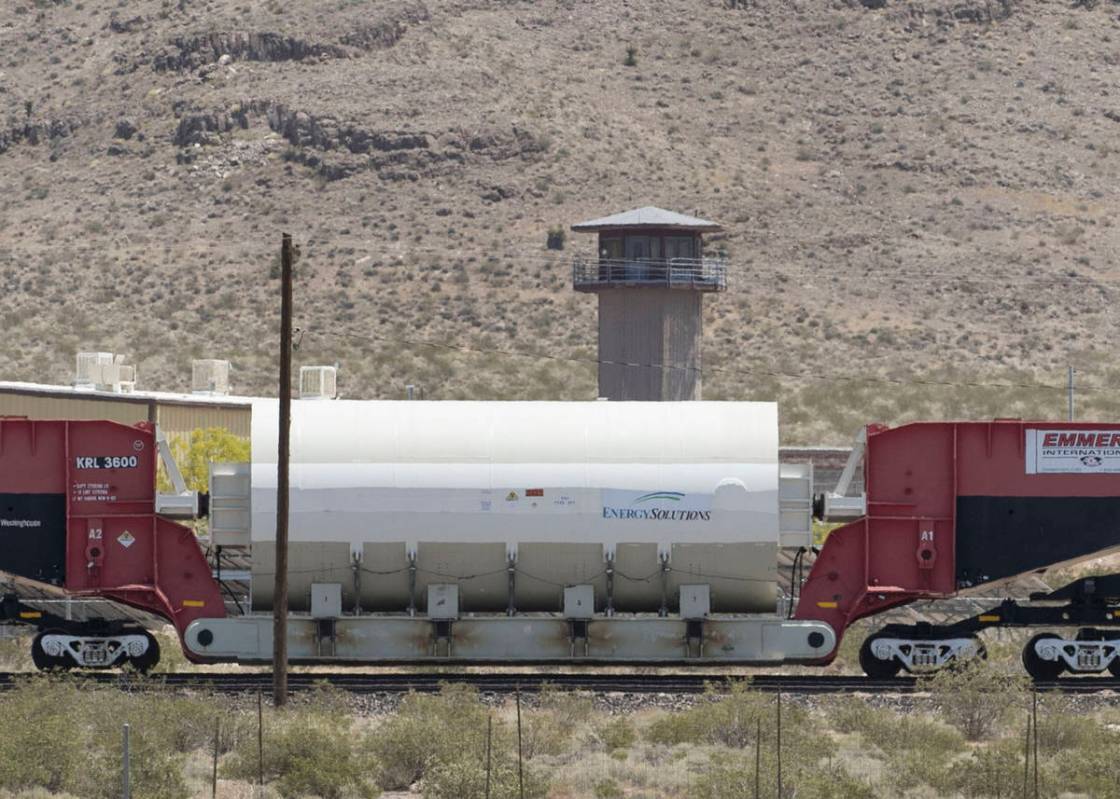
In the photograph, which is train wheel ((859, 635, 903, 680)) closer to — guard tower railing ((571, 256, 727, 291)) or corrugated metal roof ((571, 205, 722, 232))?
guard tower railing ((571, 256, 727, 291))

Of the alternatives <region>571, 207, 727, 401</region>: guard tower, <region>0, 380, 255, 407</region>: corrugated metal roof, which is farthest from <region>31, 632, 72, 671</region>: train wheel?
<region>571, 207, 727, 401</region>: guard tower

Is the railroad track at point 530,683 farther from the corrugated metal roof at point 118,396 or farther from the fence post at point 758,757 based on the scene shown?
the corrugated metal roof at point 118,396

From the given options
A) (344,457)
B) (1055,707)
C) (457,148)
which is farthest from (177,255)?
(1055,707)

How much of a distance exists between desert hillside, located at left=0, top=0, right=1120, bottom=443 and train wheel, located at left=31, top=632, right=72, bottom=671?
49772 millimetres

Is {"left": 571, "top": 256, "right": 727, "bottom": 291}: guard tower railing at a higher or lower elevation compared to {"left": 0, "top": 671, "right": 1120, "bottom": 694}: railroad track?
higher

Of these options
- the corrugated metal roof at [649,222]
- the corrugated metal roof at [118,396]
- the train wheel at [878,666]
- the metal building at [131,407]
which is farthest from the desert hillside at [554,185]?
the train wheel at [878,666]

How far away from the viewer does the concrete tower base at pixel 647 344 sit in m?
62.1

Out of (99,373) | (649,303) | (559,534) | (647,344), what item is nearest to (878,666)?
(559,534)

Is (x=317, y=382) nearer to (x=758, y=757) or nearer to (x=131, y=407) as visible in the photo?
(x=131, y=407)

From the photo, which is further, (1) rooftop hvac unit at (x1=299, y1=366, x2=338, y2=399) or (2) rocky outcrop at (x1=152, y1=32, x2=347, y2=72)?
(2) rocky outcrop at (x1=152, y1=32, x2=347, y2=72)

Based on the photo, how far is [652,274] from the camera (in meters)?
62.6

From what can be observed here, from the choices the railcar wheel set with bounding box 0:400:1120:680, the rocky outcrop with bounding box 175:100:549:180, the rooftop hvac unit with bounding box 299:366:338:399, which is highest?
the rocky outcrop with bounding box 175:100:549:180

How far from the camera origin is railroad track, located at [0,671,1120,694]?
99.4ft

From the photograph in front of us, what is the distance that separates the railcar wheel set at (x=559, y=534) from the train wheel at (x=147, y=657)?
0.05m
